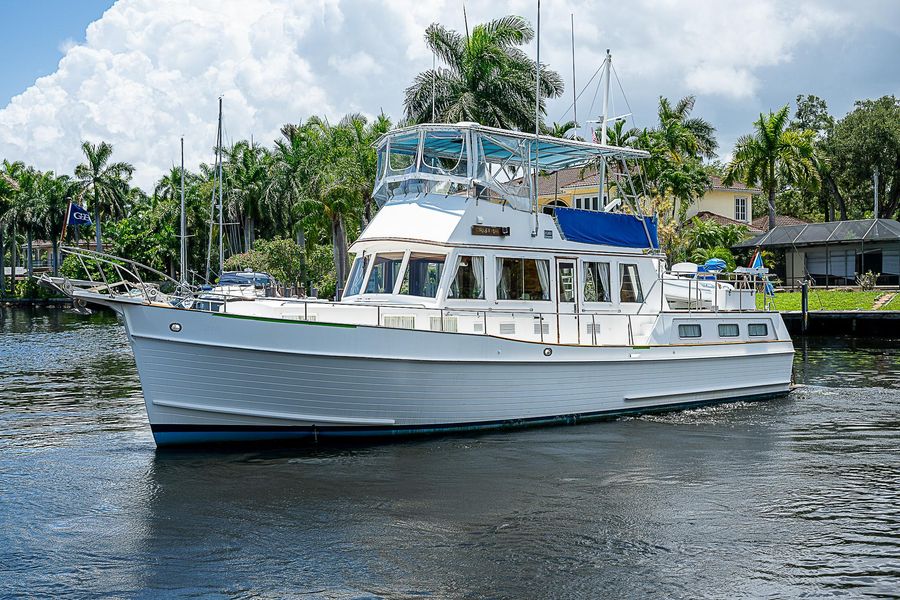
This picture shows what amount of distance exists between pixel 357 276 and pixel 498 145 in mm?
3492

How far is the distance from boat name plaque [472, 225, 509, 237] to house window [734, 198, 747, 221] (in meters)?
46.9

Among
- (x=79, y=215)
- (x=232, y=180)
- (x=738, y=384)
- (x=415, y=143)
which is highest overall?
(x=232, y=180)

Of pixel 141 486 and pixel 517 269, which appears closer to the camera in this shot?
pixel 141 486

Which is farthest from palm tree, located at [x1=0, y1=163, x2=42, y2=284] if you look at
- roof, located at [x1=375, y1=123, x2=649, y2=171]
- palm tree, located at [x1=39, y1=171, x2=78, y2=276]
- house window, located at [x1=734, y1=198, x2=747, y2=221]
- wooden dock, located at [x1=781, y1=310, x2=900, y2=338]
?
roof, located at [x1=375, y1=123, x2=649, y2=171]

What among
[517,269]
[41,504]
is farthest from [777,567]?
[41,504]

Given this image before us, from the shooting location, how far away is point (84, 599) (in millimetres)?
8086

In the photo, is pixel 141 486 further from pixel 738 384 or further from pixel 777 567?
pixel 738 384

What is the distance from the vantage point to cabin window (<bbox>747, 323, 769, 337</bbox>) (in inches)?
703

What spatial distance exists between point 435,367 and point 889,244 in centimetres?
4008

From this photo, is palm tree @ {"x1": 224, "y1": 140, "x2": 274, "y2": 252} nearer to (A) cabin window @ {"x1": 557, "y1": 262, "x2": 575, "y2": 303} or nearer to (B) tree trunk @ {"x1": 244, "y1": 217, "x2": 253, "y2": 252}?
(B) tree trunk @ {"x1": 244, "y1": 217, "x2": 253, "y2": 252}

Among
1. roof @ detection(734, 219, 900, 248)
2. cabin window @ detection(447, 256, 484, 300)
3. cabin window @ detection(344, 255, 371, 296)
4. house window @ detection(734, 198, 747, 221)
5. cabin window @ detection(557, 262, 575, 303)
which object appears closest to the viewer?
cabin window @ detection(447, 256, 484, 300)

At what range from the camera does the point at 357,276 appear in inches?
610

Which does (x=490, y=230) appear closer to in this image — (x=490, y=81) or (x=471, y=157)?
(x=471, y=157)

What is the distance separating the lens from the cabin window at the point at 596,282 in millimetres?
16062
